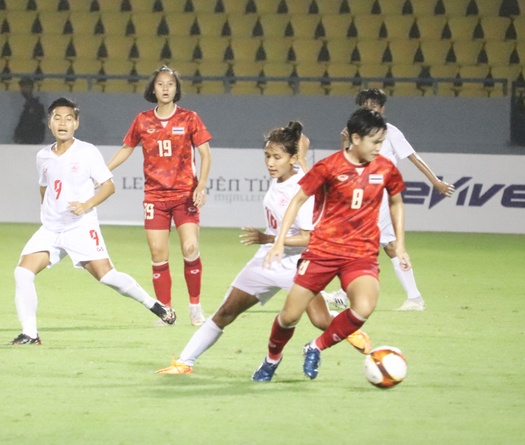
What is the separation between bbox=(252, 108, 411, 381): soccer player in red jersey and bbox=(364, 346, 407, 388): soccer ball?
0.75ft

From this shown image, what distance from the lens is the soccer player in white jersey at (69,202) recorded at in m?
8.22

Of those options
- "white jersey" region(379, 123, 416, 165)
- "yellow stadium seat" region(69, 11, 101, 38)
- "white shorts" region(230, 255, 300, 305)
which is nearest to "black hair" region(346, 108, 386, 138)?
"white shorts" region(230, 255, 300, 305)

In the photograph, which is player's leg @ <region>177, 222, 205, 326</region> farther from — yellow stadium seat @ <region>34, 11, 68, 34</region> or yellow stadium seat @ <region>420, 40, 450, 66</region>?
yellow stadium seat @ <region>34, 11, 68, 34</region>

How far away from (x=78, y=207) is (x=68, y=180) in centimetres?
34

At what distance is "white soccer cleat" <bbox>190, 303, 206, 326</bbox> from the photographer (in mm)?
9273

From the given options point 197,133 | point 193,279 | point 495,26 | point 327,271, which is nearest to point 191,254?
point 193,279

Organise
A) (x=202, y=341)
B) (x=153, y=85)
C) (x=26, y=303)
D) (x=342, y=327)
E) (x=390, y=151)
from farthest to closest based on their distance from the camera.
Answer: (x=390, y=151) → (x=153, y=85) → (x=26, y=303) → (x=202, y=341) → (x=342, y=327)

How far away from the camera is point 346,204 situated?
6.57 m

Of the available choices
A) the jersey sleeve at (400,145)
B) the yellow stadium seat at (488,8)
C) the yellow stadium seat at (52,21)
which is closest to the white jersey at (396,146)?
the jersey sleeve at (400,145)

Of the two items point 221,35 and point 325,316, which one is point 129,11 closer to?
point 221,35

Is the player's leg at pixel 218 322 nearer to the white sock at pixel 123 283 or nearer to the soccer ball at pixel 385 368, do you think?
the soccer ball at pixel 385 368

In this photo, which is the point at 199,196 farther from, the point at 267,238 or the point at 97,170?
the point at 267,238

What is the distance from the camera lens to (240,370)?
23.7 feet

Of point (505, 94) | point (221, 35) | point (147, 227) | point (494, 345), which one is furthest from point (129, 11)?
point (494, 345)
